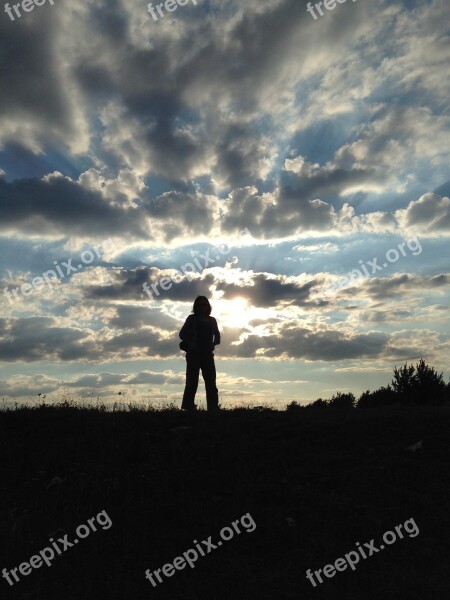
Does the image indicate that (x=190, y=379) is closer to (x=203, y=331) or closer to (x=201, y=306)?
(x=203, y=331)

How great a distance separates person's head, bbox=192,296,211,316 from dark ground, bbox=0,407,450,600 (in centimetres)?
359

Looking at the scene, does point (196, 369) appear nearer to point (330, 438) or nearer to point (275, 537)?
point (330, 438)

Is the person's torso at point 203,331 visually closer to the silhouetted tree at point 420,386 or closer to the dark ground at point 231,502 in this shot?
the dark ground at point 231,502

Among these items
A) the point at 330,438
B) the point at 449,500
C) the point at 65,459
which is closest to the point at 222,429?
the point at 330,438

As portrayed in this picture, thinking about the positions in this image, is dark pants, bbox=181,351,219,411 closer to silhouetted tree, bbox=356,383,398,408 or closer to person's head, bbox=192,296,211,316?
person's head, bbox=192,296,211,316

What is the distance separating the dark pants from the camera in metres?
14.1

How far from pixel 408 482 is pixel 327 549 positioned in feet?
7.18

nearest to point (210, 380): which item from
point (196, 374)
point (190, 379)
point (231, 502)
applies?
point (196, 374)

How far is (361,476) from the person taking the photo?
8.17 meters

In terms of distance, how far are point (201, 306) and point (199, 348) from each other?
112 centimetres

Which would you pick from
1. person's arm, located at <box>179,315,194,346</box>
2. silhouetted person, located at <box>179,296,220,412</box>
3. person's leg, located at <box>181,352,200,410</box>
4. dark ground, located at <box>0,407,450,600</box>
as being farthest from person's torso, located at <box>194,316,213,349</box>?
dark ground, located at <box>0,407,450,600</box>

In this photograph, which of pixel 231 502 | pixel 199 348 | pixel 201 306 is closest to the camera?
pixel 231 502

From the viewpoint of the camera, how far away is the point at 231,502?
754cm

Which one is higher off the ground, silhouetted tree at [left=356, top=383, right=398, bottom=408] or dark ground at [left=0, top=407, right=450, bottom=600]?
silhouetted tree at [left=356, top=383, right=398, bottom=408]
